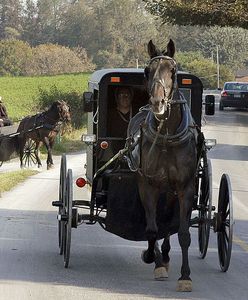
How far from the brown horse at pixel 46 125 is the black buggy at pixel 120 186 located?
16167 millimetres

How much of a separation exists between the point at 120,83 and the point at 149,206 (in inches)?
90.4

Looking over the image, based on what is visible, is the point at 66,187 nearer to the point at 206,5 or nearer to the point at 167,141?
the point at 167,141

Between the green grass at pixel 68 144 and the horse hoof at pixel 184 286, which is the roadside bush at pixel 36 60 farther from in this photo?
the horse hoof at pixel 184 286

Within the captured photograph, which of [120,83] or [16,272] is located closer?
[16,272]

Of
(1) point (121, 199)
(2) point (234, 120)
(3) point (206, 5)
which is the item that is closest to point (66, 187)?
(1) point (121, 199)

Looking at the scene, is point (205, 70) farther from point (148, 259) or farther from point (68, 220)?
point (148, 259)

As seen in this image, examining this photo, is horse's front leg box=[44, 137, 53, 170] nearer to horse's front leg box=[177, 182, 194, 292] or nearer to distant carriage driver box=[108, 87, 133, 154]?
distant carriage driver box=[108, 87, 133, 154]

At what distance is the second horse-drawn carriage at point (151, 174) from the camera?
9945mm

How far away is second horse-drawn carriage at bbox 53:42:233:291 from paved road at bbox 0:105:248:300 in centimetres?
23

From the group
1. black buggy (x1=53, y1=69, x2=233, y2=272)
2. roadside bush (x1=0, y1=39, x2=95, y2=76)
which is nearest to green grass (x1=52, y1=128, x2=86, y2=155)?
black buggy (x1=53, y1=69, x2=233, y2=272)

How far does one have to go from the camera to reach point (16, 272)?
10648mm

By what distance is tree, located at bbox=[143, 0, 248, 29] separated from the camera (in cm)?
4706

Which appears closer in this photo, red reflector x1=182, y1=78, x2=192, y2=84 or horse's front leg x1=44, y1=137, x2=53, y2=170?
red reflector x1=182, y1=78, x2=192, y2=84

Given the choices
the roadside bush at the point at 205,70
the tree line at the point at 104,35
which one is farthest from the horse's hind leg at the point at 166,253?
the roadside bush at the point at 205,70
